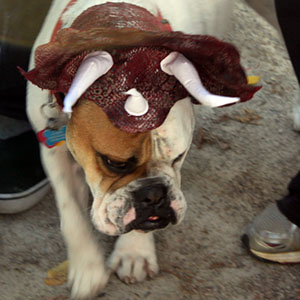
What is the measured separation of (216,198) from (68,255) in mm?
705

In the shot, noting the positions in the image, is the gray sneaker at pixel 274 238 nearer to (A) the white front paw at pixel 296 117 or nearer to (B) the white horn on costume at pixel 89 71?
(A) the white front paw at pixel 296 117

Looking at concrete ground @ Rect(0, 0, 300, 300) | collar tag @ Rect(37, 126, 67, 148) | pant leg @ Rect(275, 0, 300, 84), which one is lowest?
concrete ground @ Rect(0, 0, 300, 300)

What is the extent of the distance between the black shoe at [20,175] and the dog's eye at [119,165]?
0.66 metres

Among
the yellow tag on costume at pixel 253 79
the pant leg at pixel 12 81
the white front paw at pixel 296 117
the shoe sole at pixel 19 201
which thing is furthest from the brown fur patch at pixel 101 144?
the yellow tag on costume at pixel 253 79

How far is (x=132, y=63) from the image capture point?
131 centimetres

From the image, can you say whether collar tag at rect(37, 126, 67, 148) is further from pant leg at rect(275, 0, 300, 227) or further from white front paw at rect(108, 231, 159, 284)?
pant leg at rect(275, 0, 300, 227)

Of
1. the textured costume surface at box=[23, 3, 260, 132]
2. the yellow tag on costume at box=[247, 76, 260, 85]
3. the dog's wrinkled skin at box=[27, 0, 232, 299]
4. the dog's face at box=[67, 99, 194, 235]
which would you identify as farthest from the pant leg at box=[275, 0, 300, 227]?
the yellow tag on costume at box=[247, 76, 260, 85]

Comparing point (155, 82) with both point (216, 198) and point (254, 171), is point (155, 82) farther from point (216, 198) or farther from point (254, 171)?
point (254, 171)

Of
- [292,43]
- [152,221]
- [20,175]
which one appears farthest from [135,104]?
[20,175]

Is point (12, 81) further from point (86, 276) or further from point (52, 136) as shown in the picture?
point (86, 276)

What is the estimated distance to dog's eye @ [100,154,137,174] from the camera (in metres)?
1.46

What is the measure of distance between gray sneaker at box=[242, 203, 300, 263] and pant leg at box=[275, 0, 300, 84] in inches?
21.4

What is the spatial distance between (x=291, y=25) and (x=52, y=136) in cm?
93

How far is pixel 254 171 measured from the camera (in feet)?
7.63
